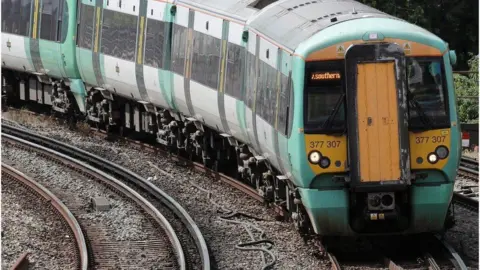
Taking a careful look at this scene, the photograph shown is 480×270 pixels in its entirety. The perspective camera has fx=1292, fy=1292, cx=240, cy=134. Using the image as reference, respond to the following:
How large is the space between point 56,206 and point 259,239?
3139 mm

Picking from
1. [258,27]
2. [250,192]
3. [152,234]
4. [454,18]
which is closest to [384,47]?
[258,27]

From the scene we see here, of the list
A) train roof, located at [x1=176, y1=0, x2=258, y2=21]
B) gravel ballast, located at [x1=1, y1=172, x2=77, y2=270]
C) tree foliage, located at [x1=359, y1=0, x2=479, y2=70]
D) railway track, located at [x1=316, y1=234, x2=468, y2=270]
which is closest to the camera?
railway track, located at [x1=316, y1=234, x2=468, y2=270]

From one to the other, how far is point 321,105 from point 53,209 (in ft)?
15.9

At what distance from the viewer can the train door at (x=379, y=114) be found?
40.3 ft

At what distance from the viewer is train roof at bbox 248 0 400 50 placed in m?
13.1

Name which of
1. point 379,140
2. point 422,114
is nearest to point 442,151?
point 422,114

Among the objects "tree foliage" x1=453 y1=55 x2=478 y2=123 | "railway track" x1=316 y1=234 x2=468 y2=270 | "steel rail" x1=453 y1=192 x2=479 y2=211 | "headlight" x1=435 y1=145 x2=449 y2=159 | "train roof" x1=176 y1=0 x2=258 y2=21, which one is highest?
"train roof" x1=176 y1=0 x2=258 y2=21

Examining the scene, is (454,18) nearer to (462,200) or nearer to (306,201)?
(462,200)

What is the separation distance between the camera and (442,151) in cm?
1252

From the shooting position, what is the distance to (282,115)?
1309 cm

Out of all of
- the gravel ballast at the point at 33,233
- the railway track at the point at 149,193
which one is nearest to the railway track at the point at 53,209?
the gravel ballast at the point at 33,233

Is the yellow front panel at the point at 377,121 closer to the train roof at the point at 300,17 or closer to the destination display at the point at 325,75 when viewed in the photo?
the destination display at the point at 325,75

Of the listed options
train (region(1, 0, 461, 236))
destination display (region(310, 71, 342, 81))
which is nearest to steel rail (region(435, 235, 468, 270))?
train (region(1, 0, 461, 236))

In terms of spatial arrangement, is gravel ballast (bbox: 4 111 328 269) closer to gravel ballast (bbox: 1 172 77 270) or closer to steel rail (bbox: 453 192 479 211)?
gravel ballast (bbox: 1 172 77 270)
